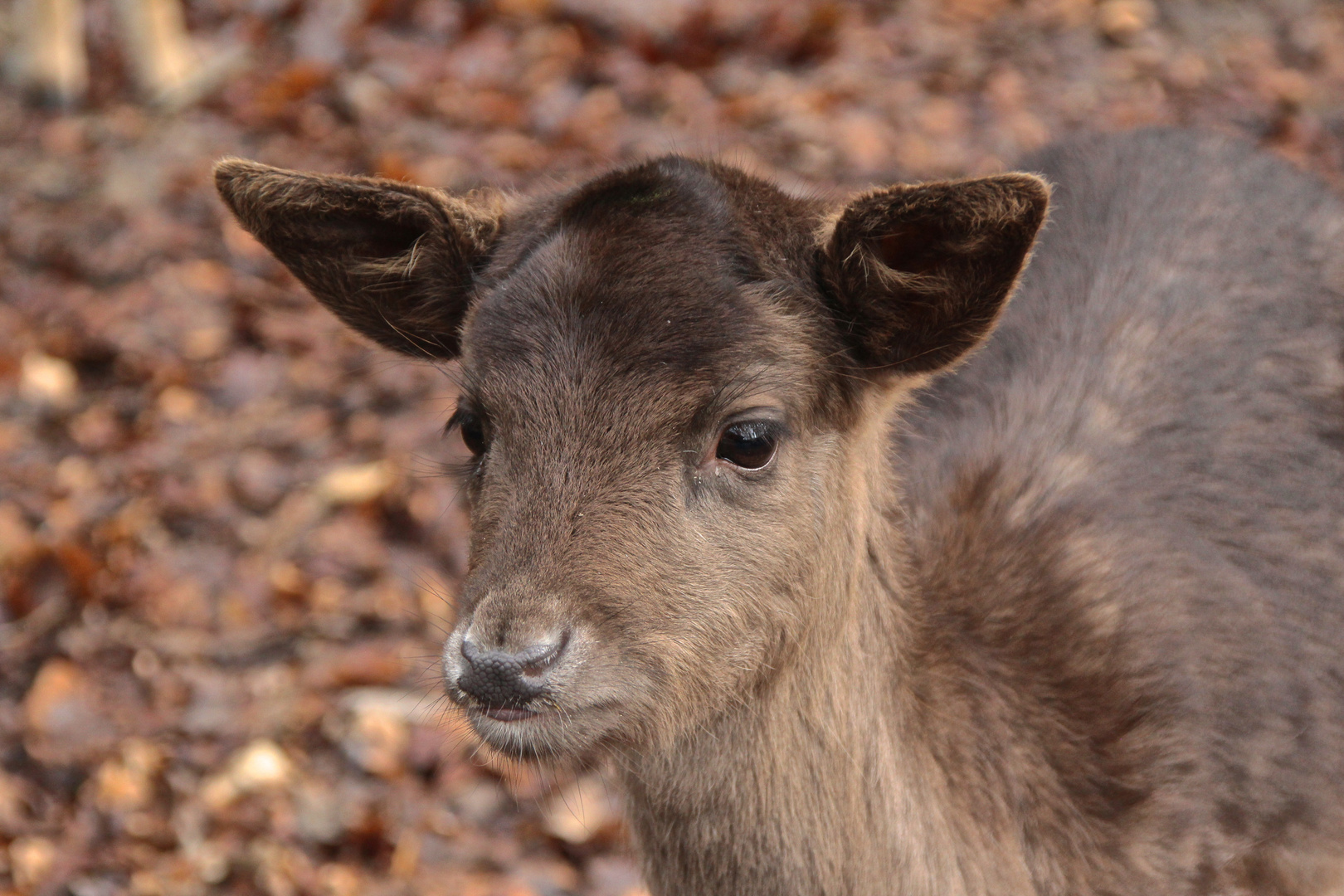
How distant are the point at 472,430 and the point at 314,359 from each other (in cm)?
382

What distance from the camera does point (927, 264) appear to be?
9.68 feet

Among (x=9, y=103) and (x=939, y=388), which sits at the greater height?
(x=939, y=388)

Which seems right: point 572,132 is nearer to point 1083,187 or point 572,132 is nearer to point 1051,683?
point 1083,187

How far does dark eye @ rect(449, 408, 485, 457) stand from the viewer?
10.4 ft

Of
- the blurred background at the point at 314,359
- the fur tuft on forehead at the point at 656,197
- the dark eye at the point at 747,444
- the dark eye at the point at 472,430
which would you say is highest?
the fur tuft on forehead at the point at 656,197

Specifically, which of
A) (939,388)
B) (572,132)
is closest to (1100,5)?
(572,132)

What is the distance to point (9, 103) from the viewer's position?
8.39 m

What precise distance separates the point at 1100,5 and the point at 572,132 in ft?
11.2

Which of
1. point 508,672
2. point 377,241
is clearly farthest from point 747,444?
point 377,241

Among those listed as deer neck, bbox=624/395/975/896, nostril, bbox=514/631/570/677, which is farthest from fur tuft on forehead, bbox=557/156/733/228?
nostril, bbox=514/631/570/677

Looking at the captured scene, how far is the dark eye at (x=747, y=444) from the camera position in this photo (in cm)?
293

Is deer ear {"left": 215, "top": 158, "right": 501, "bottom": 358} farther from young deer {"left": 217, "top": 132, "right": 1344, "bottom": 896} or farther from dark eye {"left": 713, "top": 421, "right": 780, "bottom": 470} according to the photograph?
dark eye {"left": 713, "top": 421, "right": 780, "bottom": 470}

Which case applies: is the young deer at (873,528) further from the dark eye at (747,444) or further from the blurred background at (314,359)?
the blurred background at (314,359)

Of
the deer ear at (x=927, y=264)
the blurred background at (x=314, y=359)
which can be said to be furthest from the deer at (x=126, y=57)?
the deer ear at (x=927, y=264)
